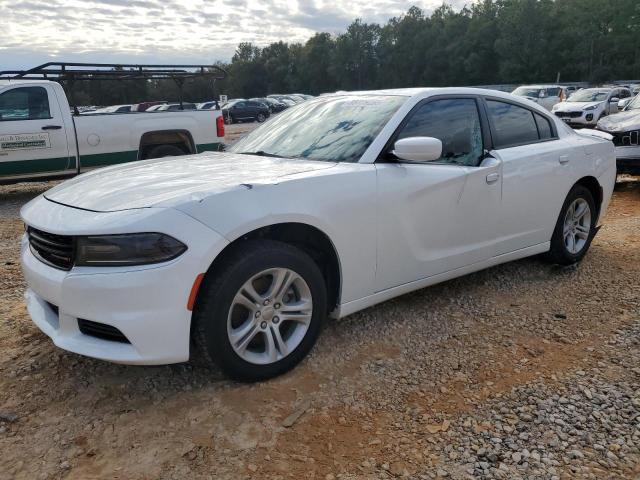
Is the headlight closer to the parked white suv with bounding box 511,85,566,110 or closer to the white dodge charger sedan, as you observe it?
the white dodge charger sedan

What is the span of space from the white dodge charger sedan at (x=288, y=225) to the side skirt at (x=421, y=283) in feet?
0.05

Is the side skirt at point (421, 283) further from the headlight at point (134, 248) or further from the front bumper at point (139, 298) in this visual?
the headlight at point (134, 248)

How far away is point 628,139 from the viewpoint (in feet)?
27.7

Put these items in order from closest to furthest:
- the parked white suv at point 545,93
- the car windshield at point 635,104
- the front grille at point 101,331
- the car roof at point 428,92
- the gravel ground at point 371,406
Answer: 1. the gravel ground at point 371,406
2. the front grille at point 101,331
3. the car roof at point 428,92
4. the car windshield at point 635,104
5. the parked white suv at point 545,93

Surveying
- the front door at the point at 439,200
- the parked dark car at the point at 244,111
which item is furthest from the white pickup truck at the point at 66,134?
the parked dark car at the point at 244,111

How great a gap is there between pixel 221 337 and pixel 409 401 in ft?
3.33

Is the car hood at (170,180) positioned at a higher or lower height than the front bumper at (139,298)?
higher

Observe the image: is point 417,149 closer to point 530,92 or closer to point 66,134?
point 66,134

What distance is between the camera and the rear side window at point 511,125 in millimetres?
4102

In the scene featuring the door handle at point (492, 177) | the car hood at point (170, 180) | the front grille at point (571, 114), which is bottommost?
the front grille at point (571, 114)

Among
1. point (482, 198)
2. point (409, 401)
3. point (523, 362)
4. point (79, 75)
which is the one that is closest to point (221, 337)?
point (409, 401)

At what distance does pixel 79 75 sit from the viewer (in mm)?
8867

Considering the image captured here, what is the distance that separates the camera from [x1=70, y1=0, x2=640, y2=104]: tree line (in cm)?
6356

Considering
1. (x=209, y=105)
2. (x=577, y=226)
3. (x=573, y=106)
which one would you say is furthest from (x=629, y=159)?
(x=573, y=106)
